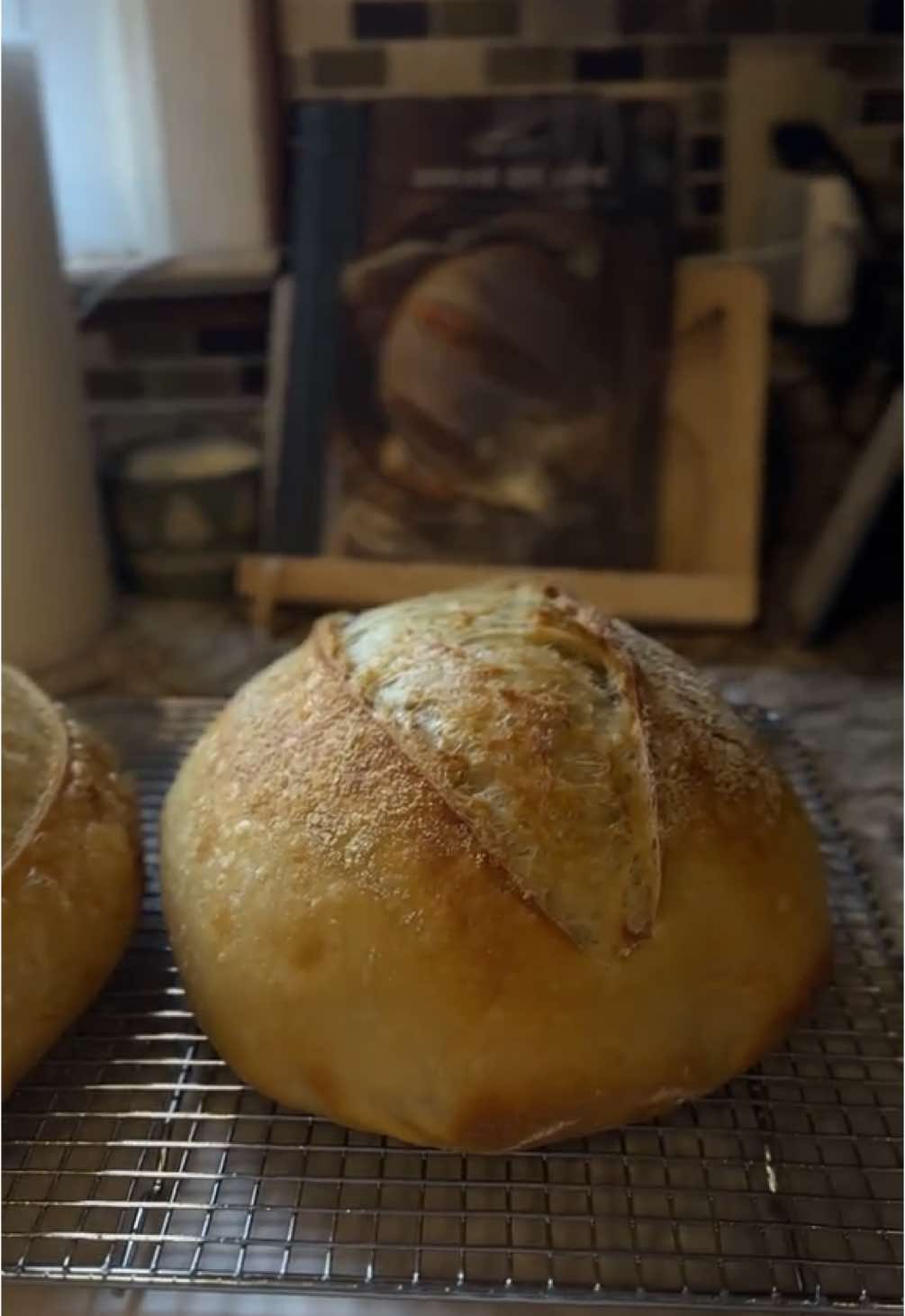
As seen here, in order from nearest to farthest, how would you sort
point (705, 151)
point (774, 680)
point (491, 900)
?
1. point (491, 900)
2. point (774, 680)
3. point (705, 151)

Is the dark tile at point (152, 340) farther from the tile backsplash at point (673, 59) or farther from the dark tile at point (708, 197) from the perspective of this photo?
the dark tile at point (708, 197)

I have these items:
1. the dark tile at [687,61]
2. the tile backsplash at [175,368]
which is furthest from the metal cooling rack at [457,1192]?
the dark tile at [687,61]

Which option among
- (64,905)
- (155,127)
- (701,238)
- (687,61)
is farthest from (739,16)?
(64,905)

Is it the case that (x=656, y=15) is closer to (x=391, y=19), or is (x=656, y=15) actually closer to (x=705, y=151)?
(x=705, y=151)

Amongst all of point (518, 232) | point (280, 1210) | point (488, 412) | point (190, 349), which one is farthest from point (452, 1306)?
point (190, 349)

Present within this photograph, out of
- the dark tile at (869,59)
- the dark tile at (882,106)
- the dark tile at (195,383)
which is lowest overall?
the dark tile at (195,383)

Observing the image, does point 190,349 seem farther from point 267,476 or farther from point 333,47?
point 333,47

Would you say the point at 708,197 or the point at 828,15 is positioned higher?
the point at 828,15
